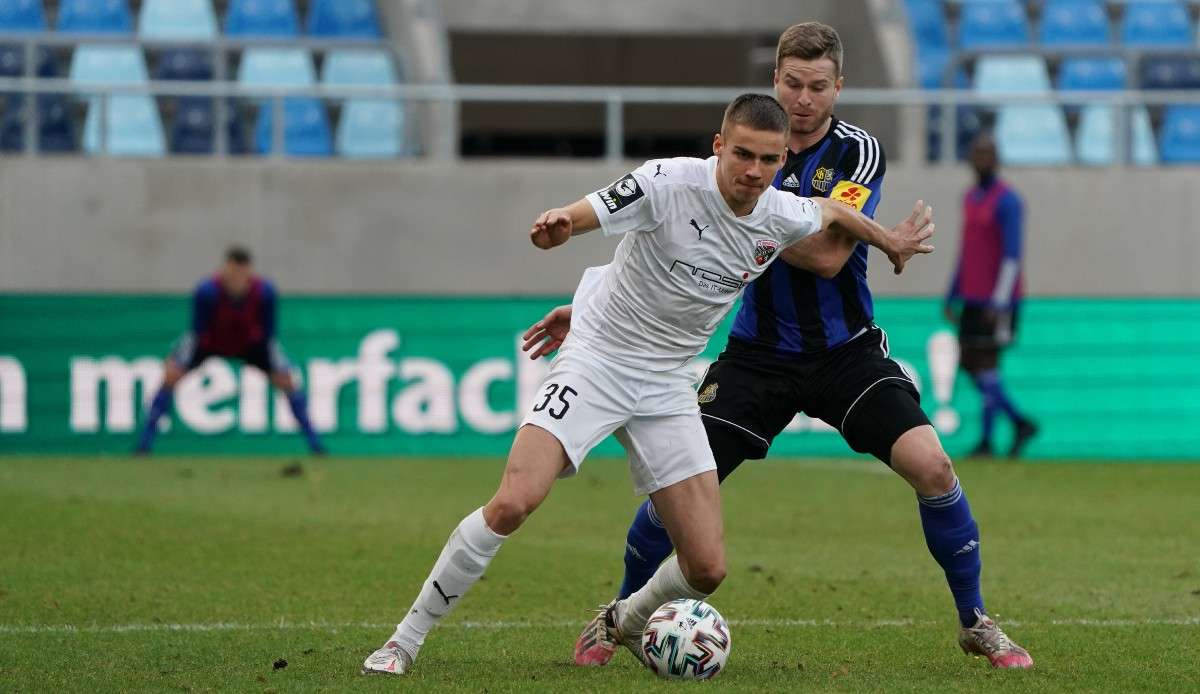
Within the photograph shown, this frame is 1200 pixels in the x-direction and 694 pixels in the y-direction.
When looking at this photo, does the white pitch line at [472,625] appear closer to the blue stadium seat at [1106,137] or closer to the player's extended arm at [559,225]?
the player's extended arm at [559,225]

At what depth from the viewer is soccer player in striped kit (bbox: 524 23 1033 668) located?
612cm

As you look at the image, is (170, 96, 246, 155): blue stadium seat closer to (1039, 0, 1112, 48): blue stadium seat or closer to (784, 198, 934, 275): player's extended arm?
(1039, 0, 1112, 48): blue stadium seat

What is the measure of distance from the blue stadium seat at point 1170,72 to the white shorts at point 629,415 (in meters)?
14.4

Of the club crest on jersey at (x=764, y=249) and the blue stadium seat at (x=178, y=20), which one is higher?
the blue stadium seat at (x=178, y=20)

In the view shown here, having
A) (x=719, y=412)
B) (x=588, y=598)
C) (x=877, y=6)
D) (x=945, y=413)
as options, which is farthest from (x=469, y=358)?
(x=719, y=412)

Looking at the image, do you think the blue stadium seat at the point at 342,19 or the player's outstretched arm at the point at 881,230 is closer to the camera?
the player's outstretched arm at the point at 881,230

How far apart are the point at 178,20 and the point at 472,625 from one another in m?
13.4

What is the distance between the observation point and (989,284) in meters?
14.6

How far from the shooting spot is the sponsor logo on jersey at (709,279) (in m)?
5.79

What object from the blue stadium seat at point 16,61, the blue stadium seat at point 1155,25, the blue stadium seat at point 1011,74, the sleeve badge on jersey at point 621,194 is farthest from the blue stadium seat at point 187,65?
the sleeve badge on jersey at point 621,194

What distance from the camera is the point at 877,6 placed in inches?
783

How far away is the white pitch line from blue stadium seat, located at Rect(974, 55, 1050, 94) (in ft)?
42.9

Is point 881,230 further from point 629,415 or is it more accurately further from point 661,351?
point 629,415

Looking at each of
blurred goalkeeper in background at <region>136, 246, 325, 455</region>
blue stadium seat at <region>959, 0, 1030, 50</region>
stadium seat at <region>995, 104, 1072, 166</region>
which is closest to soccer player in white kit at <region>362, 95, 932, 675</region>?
blurred goalkeeper in background at <region>136, 246, 325, 455</region>
